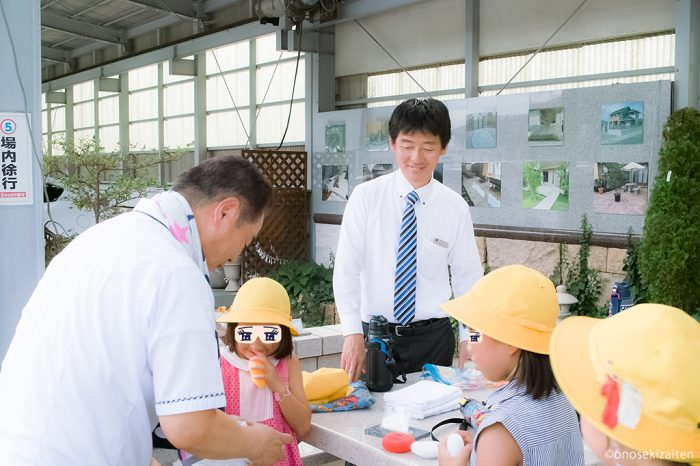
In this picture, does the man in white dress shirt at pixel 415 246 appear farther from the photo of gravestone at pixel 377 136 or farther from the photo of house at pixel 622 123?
the photo of gravestone at pixel 377 136

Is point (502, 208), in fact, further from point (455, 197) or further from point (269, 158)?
point (455, 197)

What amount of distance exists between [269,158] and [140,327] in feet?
29.1

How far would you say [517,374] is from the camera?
1770 mm

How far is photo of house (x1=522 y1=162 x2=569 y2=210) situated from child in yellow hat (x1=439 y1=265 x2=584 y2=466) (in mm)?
5324

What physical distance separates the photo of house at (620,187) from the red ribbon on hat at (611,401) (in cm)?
552

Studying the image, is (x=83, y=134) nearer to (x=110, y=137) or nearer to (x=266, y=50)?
(x=110, y=137)

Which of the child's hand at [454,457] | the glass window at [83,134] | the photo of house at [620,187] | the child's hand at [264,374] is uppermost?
the glass window at [83,134]

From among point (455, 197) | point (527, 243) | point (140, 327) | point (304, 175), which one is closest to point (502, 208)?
point (527, 243)

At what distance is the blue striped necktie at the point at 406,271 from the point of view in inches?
115

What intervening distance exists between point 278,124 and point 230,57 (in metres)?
2.06

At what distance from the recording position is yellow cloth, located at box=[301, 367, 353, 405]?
2469 millimetres

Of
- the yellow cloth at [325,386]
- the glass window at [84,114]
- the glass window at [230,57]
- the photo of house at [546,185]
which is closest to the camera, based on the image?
the yellow cloth at [325,386]

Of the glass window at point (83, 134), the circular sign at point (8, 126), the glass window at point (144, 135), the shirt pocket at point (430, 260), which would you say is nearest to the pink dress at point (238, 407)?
the shirt pocket at point (430, 260)

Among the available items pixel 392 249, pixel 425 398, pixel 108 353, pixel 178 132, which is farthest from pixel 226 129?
pixel 108 353
